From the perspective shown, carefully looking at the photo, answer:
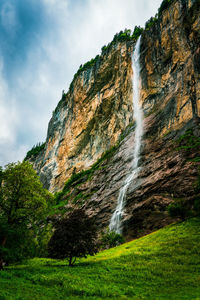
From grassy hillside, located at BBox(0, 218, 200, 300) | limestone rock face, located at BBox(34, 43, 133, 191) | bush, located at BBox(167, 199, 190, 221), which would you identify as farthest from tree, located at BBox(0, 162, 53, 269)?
limestone rock face, located at BBox(34, 43, 133, 191)

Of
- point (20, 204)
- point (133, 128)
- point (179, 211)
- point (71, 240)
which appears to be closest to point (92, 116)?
point (133, 128)

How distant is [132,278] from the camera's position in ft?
38.9

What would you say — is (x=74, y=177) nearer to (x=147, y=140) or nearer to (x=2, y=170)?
(x=147, y=140)

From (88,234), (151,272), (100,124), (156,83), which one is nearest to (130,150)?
(156,83)

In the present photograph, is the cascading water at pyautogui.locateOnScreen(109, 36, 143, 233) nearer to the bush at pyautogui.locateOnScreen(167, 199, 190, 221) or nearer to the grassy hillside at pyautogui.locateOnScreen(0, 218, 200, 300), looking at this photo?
the bush at pyautogui.locateOnScreen(167, 199, 190, 221)

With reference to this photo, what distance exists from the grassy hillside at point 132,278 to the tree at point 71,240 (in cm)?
194

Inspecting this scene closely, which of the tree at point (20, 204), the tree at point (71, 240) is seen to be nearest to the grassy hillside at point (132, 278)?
the tree at point (71, 240)

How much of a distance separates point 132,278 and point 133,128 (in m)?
41.0

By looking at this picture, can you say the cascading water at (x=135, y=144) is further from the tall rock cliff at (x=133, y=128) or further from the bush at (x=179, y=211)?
the bush at (x=179, y=211)

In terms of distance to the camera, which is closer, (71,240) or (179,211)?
(71,240)

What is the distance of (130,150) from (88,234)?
29.3 m

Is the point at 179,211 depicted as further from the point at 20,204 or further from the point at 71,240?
the point at 20,204

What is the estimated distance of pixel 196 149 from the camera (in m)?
29.7

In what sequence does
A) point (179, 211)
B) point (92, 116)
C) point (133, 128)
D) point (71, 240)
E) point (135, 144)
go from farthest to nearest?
point (92, 116)
point (133, 128)
point (135, 144)
point (179, 211)
point (71, 240)
